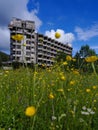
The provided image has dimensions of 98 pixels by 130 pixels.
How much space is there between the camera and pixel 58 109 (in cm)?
304

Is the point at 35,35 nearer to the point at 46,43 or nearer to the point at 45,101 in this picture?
the point at 46,43

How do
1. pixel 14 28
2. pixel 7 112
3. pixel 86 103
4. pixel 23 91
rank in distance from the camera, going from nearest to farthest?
pixel 7 112 → pixel 86 103 → pixel 23 91 → pixel 14 28

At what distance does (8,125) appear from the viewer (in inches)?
104

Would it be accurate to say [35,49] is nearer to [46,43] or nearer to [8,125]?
[46,43]

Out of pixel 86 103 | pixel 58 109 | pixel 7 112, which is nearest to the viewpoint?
pixel 7 112

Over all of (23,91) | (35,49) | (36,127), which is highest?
(35,49)

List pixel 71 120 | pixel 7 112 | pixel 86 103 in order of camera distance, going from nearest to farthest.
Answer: pixel 71 120
pixel 7 112
pixel 86 103

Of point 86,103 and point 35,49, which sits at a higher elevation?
point 35,49

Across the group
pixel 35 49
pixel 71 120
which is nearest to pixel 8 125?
pixel 71 120

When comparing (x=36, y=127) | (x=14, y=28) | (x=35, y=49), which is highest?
(x=14, y=28)

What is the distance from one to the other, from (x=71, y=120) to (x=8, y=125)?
1.83 ft

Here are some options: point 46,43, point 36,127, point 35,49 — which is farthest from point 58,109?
point 46,43

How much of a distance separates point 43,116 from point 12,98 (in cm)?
52

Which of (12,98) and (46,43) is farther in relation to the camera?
(46,43)
